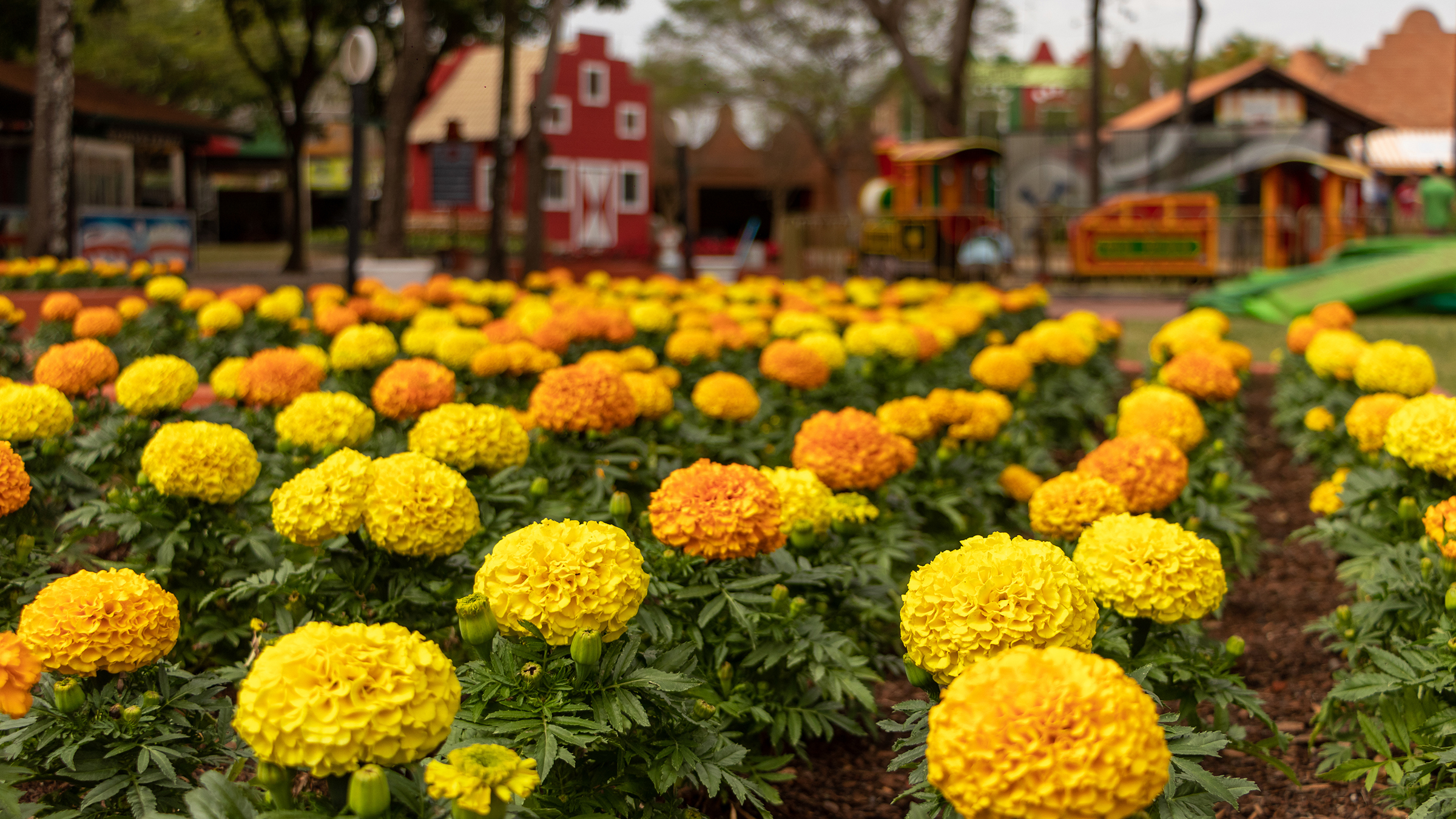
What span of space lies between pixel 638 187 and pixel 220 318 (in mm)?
31151

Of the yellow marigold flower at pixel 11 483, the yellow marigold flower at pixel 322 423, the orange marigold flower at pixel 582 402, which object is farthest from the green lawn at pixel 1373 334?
the yellow marigold flower at pixel 11 483

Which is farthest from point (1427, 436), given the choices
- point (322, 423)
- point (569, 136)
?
point (569, 136)

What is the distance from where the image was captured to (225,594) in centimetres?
315

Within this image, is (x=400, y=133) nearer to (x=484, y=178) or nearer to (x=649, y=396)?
(x=649, y=396)

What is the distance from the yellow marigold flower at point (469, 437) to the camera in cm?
301

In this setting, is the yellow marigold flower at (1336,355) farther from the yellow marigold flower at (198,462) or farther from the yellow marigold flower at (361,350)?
the yellow marigold flower at (198,462)

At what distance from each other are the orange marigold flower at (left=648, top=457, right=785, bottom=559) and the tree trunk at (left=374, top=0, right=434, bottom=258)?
36.4 feet

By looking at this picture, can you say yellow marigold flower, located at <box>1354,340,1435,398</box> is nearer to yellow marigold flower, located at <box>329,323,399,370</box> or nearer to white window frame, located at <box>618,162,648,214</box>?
yellow marigold flower, located at <box>329,323,399,370</box>

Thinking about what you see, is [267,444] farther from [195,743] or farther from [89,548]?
[195,743]

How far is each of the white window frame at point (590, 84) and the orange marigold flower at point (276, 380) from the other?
32489 millimetres

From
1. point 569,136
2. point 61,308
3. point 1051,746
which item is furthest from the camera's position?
point 569,136

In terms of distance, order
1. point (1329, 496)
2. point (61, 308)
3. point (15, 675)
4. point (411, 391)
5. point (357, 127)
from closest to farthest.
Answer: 1. point (15, 675)
2. point (411, 391)
3. point (1329, 496)
4. point (61, 308)
5. point (357, 127)

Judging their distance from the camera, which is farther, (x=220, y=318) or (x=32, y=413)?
(x=220, y=318)

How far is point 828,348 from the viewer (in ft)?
16.8
